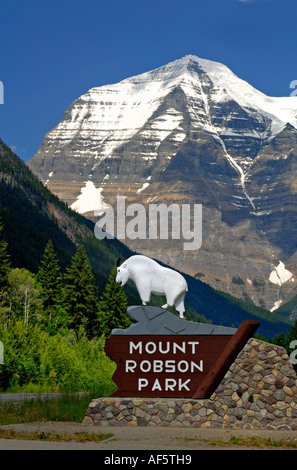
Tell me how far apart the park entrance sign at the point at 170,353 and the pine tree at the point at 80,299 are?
67.5m

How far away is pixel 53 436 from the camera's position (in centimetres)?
3150

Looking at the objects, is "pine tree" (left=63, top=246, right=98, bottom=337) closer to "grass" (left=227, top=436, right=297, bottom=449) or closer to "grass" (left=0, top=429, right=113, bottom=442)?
"grass" (left=0, top=429, right=113, bottom=442)

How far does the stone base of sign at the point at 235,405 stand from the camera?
3734cm

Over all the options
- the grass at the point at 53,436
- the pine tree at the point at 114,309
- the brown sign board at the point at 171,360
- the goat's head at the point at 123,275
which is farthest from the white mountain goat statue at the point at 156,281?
the pine tree at the point at 114,309

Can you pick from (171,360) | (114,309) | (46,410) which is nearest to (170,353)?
(171,360)

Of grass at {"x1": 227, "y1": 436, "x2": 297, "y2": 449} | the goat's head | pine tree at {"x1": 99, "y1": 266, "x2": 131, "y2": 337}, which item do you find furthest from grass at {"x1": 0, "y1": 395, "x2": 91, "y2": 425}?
pine tree at {"x1": 99, "y1": 266, "x2": 131, "y2": 337}

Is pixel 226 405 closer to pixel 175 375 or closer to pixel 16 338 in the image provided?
pixel 175 375

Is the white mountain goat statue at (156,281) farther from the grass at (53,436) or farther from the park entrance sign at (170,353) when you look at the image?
the grass at (53,436)

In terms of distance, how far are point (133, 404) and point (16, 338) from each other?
29.8 metres

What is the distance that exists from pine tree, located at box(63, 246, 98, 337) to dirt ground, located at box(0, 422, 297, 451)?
228 ft

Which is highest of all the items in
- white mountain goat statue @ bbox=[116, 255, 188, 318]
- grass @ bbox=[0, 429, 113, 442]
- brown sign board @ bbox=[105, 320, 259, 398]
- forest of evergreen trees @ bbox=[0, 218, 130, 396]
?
forest of evergreen trees @ bbox=[0, 218, 130, 396]

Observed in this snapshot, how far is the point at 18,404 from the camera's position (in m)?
42.8

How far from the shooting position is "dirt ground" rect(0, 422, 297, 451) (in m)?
29.0

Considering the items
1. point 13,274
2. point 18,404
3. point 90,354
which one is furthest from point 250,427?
point 13,274
